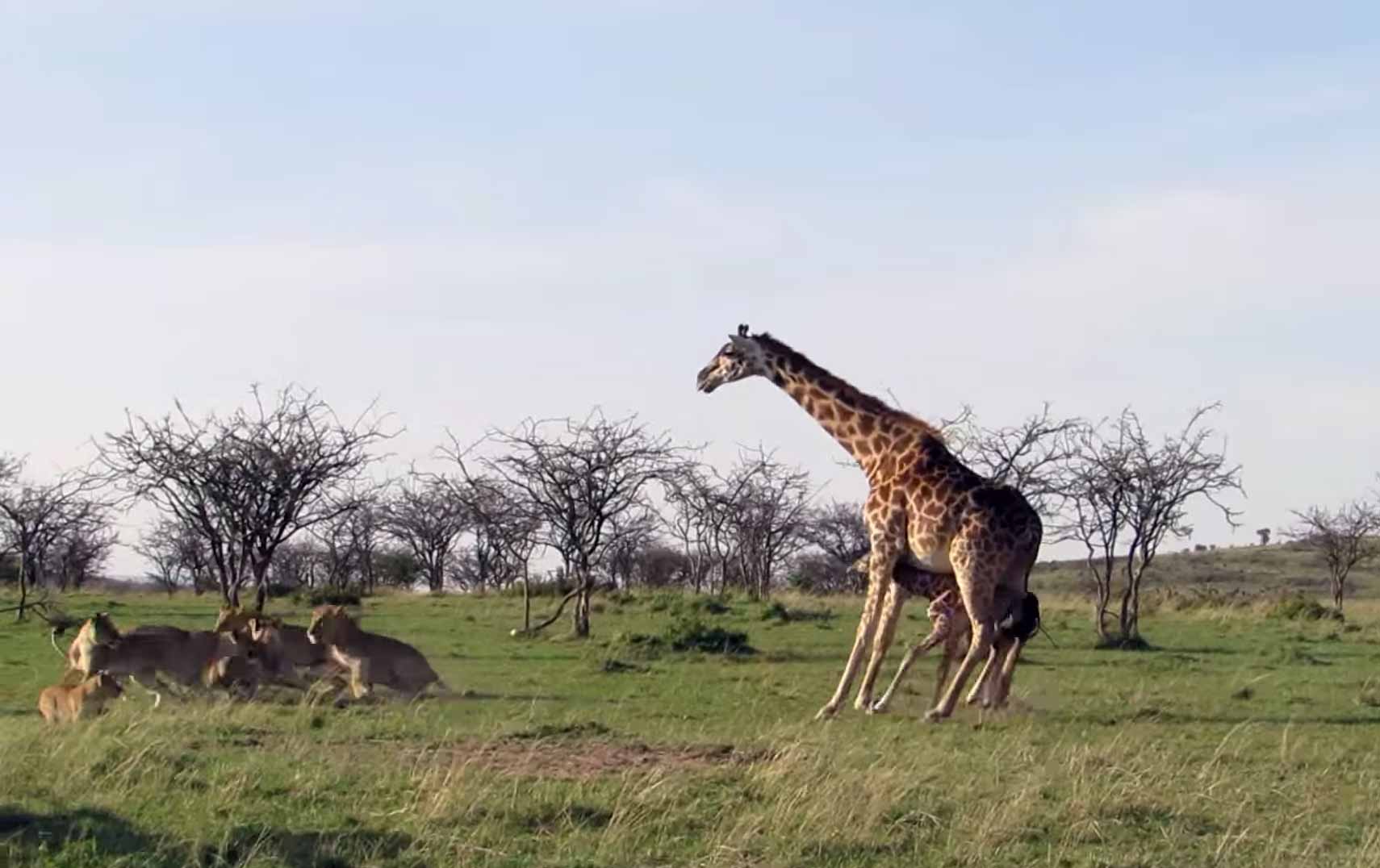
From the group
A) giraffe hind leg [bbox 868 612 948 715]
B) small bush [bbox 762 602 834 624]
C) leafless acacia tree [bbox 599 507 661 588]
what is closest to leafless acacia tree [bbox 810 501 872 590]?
leafless acacia tree [bbox 599 507 661 588]

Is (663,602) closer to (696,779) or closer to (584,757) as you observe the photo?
(584,757)

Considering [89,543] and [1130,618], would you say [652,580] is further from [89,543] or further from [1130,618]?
[1130,618]

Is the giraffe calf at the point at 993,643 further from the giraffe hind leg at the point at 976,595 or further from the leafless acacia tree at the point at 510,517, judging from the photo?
the leafless acacia tree at the point at 510,517

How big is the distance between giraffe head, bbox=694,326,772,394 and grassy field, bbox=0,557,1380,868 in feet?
10.0

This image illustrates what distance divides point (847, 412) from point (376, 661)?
5.10m

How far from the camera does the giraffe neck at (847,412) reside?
16.9 metres

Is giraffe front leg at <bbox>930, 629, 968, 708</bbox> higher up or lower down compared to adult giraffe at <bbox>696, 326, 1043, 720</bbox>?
lower down

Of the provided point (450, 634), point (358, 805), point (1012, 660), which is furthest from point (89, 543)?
point (358, 805)

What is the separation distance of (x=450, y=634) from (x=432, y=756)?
14.2 metres

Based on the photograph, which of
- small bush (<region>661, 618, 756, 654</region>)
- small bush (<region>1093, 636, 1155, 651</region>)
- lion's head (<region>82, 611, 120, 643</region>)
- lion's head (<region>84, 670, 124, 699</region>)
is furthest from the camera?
small bush (<region>1093, 636, 1155, 651</region>)

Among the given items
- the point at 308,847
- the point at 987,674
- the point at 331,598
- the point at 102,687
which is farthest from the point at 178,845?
the point at 331,598

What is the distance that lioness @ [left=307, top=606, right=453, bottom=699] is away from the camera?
1658cm

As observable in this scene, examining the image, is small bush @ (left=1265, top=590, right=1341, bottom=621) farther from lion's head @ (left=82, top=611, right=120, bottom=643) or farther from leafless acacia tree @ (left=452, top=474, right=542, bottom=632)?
lion's head @ (left=82, top=611, right=120, bottom=643)

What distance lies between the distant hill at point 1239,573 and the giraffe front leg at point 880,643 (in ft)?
158
